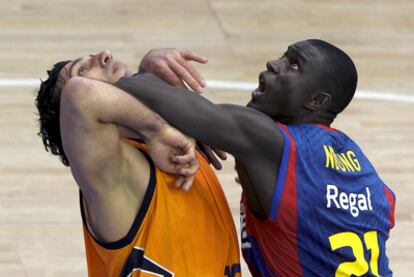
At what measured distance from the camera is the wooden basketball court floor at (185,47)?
22.8 ft

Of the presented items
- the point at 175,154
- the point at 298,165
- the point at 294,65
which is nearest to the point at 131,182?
the point at 175,154

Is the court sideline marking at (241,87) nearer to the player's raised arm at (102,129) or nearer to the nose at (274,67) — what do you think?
the nose at (274,67)

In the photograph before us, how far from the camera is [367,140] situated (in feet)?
26.3

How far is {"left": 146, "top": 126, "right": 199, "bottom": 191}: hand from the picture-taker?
4.33m

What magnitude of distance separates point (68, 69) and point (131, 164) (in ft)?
1.70

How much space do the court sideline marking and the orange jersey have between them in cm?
397

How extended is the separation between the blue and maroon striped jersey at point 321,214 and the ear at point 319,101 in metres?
0.07

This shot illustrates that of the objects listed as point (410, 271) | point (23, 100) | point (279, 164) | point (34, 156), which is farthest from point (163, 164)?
point (23, 100)

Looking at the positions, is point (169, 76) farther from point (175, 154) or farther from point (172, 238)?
point (172, 238)

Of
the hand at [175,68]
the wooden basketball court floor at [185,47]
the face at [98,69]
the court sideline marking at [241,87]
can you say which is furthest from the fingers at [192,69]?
the court sideline marking at [241,87]

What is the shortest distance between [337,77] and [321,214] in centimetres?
49

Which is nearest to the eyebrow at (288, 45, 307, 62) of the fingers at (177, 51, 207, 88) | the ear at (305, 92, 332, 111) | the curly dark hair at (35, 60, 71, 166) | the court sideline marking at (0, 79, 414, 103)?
the ear at (305, 92, 332, 111)

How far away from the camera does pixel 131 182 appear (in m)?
4.44

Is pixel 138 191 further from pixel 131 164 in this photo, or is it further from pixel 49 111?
pixel 49 111
